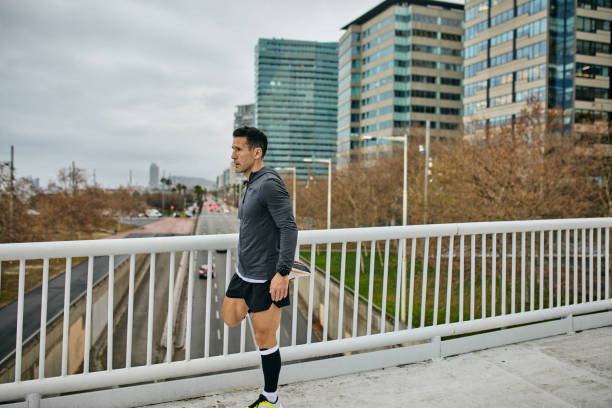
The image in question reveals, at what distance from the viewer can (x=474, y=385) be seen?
120 inches

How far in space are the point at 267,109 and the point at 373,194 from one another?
152 meters

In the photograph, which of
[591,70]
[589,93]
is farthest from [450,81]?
[589,93]

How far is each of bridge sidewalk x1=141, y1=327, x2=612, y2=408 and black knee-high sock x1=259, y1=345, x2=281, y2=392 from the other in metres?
0.25

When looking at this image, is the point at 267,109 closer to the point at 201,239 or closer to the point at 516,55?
the point at 516,55

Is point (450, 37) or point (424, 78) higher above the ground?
point (450, 37)

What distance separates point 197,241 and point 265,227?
742mm

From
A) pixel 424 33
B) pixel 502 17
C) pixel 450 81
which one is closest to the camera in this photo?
pixel 502 17

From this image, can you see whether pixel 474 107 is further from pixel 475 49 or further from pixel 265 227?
pixel 265 227

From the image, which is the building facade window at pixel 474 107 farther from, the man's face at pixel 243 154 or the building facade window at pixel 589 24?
the man's face at pixel 243 154

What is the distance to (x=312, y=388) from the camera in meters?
3.00

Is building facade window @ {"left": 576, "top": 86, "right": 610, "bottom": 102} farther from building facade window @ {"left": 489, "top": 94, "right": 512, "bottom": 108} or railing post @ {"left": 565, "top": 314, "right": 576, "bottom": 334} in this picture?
railing post @ {"left": 565, "top": 314, "right": 576, "bottom": 334}

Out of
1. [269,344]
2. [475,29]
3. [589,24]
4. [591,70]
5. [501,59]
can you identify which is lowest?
[269,344]

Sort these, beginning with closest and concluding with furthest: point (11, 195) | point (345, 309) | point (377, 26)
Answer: point (345, 309) → point (11, 195) → point (377, 26)

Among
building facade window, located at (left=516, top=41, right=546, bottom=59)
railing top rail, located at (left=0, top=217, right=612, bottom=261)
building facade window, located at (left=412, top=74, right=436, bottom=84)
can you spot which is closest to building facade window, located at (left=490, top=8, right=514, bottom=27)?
building facade window, located at (left=516, top=41, right=546, bottom=59)
